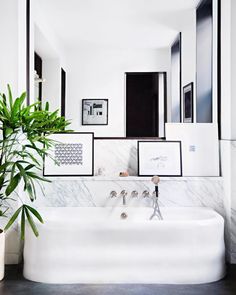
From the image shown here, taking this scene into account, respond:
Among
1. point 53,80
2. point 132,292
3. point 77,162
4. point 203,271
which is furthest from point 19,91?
point 203,271

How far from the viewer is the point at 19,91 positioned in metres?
3.06

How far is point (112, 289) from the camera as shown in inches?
103

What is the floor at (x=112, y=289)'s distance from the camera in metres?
2.54

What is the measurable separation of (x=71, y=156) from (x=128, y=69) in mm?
938

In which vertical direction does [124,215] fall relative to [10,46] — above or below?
below

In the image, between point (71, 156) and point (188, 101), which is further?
point (188, 101)

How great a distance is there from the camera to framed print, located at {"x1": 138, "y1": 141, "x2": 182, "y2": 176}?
10.8ft

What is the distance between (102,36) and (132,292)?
219 centimetres

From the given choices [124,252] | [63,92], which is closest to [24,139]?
[63,92]

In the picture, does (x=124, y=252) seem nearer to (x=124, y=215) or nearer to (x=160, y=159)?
(x=124, y=215)

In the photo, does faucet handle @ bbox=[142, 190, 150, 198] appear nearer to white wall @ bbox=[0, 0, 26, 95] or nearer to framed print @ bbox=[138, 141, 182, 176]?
framed print @ bbox=[138, 141, 182, 176]

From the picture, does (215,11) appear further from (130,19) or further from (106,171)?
(106,171)

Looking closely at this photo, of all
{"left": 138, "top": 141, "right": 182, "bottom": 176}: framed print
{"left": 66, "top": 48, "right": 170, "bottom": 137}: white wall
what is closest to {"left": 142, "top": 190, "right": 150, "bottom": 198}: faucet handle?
{"left": 138, "top": 141, "right": 182, "bottom": 176}: framed print

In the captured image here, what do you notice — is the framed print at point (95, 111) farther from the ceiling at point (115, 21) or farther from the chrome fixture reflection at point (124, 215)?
the chrome fixture reflection at point (124, 215)
